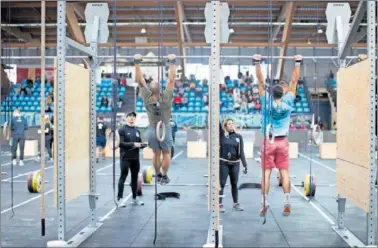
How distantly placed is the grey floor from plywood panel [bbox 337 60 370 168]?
976 mm

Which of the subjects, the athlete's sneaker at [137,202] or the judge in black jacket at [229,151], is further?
the athlete's sneaker at [137,202]

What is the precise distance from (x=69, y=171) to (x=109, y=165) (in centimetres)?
894

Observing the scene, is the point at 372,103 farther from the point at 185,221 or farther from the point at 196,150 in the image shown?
the point at 196,150

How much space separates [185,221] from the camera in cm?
635

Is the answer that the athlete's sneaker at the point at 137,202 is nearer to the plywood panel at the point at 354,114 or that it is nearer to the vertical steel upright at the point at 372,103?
the plywood panel at the point at 354,114

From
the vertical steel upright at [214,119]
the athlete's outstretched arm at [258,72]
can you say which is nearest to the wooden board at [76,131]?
the vertical steel upright at [214,119]

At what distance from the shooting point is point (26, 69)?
28234 millimetres

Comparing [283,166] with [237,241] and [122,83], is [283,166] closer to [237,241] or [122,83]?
[237,241]

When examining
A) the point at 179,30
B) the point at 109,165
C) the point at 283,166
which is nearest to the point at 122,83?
the point at 179,30

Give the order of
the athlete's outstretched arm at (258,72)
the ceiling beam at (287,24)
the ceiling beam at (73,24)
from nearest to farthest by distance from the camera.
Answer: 1. the athlete's outstretched arm at (258,72)
2. the ceiling beam at (287,24)
3. the ceiling beam at (73,24)

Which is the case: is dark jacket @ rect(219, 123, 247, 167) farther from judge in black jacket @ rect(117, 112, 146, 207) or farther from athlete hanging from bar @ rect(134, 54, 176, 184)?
judge in black jacket @ rect(117, 112, 146, 207)

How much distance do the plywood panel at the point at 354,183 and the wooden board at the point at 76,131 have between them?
105 inches

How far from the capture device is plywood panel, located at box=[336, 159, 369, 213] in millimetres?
4535

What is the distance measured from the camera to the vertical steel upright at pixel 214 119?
431cm
